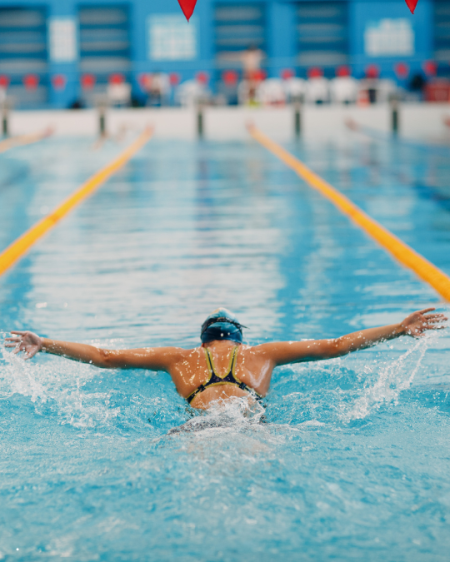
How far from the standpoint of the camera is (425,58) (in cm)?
2761

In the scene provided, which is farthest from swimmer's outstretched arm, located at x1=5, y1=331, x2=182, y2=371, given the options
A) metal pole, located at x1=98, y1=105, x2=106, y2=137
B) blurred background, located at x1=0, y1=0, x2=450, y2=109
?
blurred background, located at x1=0, y1=0, x2=450, y2=109

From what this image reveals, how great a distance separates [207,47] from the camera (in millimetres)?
27828

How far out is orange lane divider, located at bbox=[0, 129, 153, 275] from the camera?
735 centimetres

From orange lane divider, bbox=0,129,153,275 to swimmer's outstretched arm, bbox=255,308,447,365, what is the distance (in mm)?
3581

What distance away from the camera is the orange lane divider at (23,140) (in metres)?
19.3

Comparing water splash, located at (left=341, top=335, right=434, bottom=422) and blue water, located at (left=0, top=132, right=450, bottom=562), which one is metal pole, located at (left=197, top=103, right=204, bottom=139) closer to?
blue water, located at (left=0, top=132, right=450, bottom=562)

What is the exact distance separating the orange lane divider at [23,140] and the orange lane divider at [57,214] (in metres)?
3.32

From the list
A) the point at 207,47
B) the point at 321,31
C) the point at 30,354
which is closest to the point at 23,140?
the point at 207,47

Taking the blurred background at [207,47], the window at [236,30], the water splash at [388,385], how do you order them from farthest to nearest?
the window at [236,30], the blurred background at [207,47], the water splash at [388,385]

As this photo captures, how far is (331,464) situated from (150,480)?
71 cm

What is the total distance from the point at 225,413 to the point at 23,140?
18.8 m

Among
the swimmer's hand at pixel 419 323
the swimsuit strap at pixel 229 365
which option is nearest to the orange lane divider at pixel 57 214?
the swimsuit strap at pixel 229 365

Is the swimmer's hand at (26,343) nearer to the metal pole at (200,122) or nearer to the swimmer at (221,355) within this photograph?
the swimmer at (221,355)

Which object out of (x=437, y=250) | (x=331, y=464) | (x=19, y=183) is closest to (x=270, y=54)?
(x=19, y=183)
